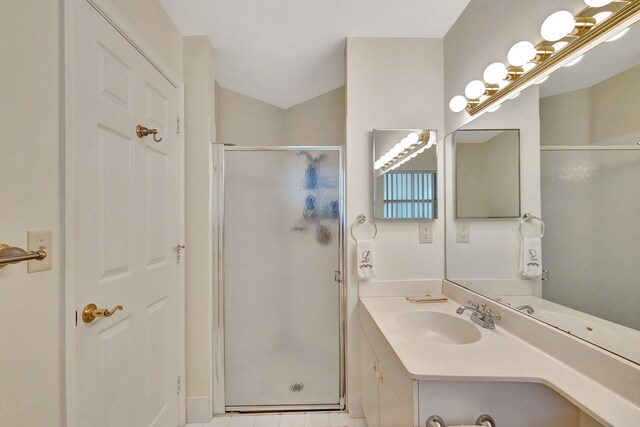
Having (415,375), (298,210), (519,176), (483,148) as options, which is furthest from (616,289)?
(298,210)

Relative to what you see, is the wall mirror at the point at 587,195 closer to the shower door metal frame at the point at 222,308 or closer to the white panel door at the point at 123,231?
the shower door metal frame at the point at 222,308

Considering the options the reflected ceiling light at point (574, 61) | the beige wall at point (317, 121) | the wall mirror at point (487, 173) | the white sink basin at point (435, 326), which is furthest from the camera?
the beige wall at point (317, 121)

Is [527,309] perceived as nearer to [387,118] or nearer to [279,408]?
[387,118]

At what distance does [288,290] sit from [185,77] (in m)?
1.52

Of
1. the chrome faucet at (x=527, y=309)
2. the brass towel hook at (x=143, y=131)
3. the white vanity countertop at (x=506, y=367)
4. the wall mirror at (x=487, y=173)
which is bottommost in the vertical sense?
the white vanity countertop at (x=506, y=367)

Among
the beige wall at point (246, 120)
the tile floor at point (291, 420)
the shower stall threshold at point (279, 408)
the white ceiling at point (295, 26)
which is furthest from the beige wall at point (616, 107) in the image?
the beige wall at point (246, 120)

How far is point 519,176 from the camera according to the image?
1241 millimetres

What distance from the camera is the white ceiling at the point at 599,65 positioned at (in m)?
0.82

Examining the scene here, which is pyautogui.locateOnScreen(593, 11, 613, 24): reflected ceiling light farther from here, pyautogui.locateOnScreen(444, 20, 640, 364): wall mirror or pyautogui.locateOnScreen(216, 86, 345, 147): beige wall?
pyautogui.locateOnScreen(216, 86, 345, 147): beige wall

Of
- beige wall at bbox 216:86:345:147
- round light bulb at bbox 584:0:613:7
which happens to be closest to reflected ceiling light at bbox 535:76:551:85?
round light bulb at bbox 584:0:613:7

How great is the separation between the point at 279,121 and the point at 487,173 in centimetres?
195

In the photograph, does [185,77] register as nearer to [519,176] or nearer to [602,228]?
[519,176]

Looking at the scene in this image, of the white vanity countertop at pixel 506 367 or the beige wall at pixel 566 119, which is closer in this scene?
the white vanity countertop at pixel 506 367

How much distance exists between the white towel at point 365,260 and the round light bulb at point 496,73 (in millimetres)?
1028
